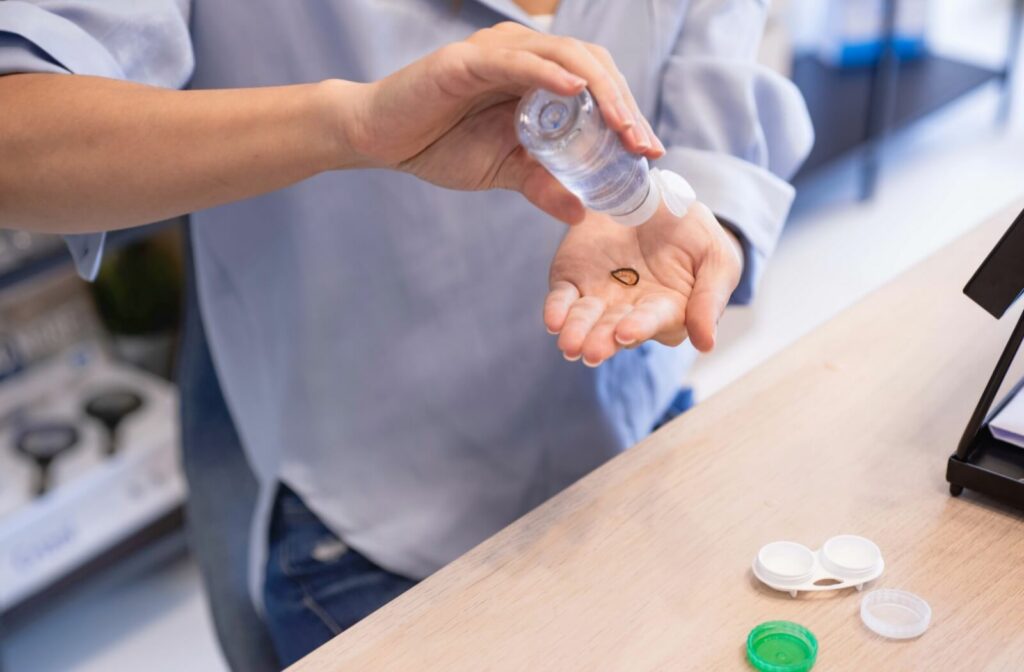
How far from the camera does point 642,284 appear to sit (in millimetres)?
845

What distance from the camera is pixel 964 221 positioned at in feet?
9.73

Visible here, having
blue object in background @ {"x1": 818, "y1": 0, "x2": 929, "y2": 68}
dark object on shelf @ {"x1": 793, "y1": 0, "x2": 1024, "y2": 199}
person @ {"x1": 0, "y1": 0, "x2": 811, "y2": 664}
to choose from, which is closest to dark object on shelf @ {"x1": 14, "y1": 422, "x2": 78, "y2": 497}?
person @ {"x1": 0, "y1": 0, "x2": 811, "y2": 664}

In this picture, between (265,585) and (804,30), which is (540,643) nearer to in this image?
(265,585)

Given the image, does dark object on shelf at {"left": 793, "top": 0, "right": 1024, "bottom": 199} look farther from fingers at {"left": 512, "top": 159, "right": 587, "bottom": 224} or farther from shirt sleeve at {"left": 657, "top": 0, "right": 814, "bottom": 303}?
fingers at {"left": 512, "top": 159, "right": 587, "bottom": 224}

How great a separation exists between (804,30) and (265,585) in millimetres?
2687

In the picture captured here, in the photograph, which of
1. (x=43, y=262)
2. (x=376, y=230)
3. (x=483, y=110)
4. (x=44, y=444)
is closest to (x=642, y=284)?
(x=483, y=110)

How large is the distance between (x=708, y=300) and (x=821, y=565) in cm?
19

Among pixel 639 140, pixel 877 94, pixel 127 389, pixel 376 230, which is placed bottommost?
pixel 127 389

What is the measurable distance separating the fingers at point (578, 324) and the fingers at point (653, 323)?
23mm

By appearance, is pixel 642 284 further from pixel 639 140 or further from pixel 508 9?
pixel 508 9

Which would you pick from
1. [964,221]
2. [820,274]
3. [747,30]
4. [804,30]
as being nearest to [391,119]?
[747,30]

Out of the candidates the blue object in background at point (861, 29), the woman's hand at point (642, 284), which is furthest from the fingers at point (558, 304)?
the blue object in background at point (861, 29)

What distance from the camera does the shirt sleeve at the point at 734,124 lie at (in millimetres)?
964

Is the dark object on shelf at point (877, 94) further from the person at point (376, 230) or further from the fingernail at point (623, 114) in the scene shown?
the fingernail at point (623, 114)
